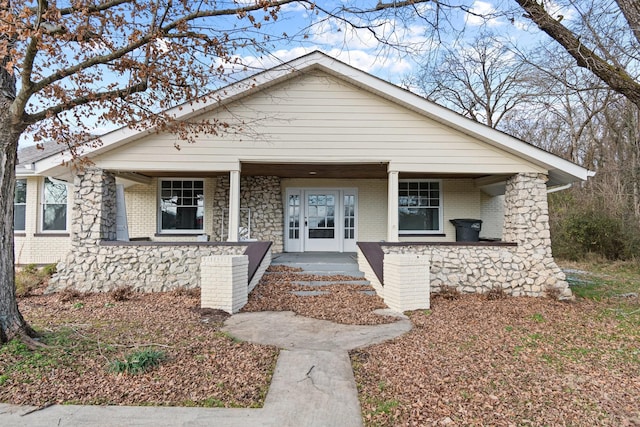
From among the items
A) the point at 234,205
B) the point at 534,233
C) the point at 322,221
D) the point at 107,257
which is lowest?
the point at 107,257

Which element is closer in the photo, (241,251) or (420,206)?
(241,251)

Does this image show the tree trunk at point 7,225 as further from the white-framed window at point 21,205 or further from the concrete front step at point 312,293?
the white-framed window at point 21,205

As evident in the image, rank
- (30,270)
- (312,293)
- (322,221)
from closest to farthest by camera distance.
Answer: (312,293)
(30,270)
(322,221)

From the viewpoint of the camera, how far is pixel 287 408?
327cm

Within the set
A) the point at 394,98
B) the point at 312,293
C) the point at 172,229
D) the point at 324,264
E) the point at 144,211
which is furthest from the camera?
the point at 172,229

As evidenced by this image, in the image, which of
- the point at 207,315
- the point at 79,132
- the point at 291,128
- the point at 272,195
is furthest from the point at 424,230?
the point at 79,132

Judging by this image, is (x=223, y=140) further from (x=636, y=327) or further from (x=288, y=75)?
(x=636, y=327)

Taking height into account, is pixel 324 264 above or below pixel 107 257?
below

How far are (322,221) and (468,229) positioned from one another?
4.26 metres

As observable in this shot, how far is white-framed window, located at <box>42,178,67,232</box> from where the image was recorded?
39.1ft

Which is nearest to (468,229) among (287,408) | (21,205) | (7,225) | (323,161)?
(323,161)

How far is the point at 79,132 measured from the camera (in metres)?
6.06

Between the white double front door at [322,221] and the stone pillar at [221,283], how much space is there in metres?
5.41

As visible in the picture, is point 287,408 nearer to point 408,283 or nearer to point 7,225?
point 7,225
